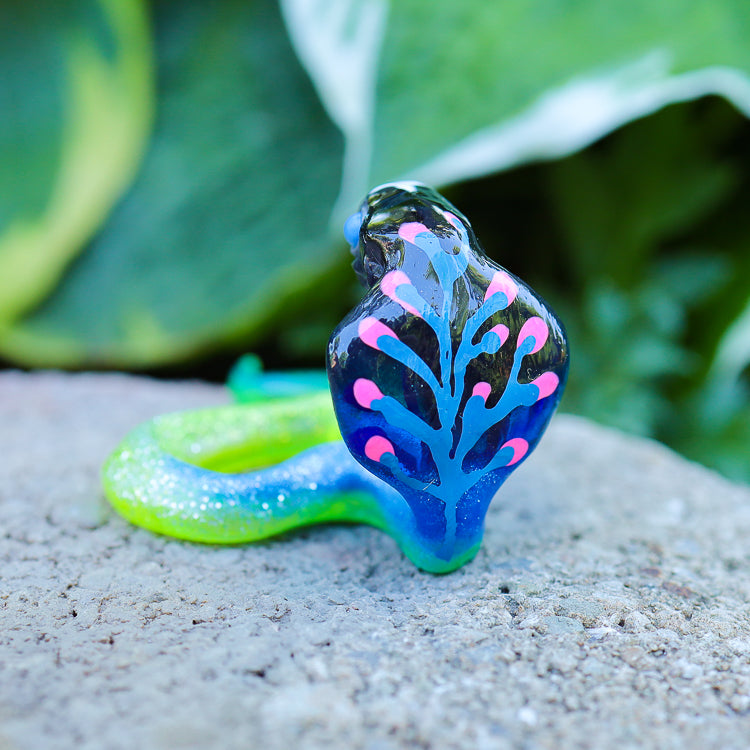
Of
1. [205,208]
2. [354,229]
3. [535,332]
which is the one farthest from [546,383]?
[205,208]

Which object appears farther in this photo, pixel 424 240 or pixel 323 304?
pixel 323 304

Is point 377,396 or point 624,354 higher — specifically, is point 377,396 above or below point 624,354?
above

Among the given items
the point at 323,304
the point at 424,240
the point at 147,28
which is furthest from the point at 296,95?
the point at 424,240

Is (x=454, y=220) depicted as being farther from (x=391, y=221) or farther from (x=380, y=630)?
(x=380, y=630)

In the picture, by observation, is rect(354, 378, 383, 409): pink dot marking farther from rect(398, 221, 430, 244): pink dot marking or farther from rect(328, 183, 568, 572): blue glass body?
rect(398, 221, 430, 244): pink dot marking

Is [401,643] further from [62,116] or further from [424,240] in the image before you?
[62,116]
